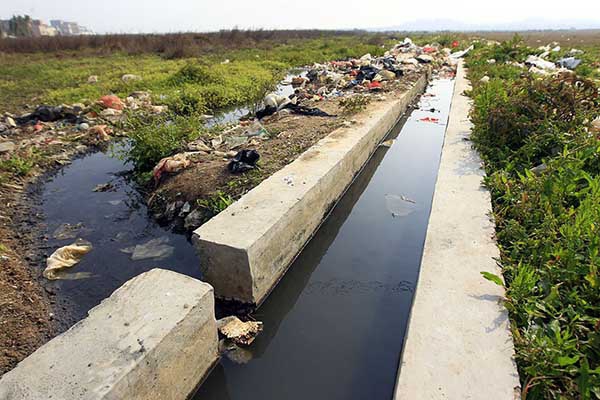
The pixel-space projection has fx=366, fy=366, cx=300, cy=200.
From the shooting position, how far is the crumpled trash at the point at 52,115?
693 centimetres

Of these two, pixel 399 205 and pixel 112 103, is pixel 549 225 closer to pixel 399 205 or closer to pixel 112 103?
pixel 399 205

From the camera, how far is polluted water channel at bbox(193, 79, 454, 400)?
2107 mm

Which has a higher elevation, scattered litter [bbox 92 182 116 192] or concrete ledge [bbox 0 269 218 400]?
concrete ledge [bbox 0 269 218 400]

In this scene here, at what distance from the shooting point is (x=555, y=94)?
4094 mm

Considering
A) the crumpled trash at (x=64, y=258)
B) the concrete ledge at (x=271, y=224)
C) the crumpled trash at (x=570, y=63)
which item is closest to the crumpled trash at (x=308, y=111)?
the concrete ledge at (x=271, y=224)

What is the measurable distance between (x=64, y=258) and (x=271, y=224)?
1.95m

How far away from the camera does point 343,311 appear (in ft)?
8.66

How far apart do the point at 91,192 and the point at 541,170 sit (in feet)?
16.5

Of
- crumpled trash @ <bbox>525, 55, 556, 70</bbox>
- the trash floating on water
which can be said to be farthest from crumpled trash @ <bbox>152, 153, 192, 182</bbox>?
crumpled trash @ <bbox>525, 55, 556, 70</bbox>

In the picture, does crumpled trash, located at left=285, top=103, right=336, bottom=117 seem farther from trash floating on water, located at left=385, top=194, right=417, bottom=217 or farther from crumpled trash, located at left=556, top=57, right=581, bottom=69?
crumpled trash, located at left=556, top=57, right=581, bottom=69

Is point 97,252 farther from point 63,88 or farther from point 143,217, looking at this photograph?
point 63,88

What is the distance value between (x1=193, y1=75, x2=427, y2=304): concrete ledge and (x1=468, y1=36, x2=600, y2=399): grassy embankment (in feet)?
4.84

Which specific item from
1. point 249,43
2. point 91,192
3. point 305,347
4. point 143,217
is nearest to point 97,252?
point 143,217

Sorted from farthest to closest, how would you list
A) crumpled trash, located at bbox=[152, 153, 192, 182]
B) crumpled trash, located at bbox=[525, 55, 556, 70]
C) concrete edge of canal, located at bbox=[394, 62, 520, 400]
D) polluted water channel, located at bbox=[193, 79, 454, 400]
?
crumpled trash, located at bbox=[525, 55, 556, 70] < crumpled trash, located at bbox=[152, 153, 192, 182] < polluted water channel, located at bbox=[193, 79, 454, 400] < concrete edge of canal, located at bbox=[394, 62, 520, 400]
